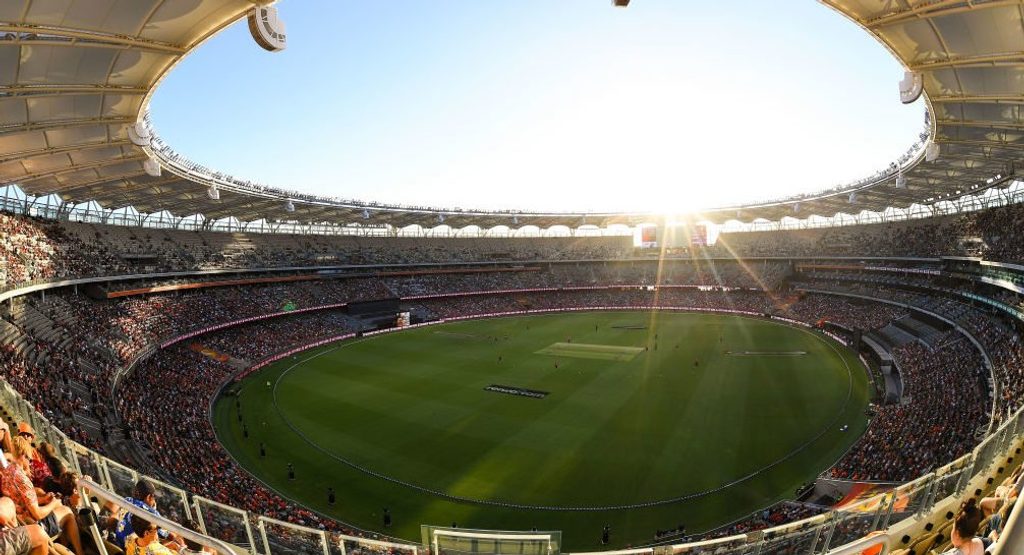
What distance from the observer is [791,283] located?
71.1 meters

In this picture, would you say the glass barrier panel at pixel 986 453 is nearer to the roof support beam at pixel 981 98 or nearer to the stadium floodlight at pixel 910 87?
the stadium floodlight at pixel 910 87

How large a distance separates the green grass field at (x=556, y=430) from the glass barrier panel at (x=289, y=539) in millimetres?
11659

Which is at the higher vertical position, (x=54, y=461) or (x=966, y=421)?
(x=54, y=461)

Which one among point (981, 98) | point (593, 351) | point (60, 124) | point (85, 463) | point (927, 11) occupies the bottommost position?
point (593, 351)

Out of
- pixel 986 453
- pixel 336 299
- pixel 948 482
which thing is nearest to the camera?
pixel 948 482

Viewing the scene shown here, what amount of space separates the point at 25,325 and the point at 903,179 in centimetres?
5989

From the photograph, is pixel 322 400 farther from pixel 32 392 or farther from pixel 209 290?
pixel 209 290

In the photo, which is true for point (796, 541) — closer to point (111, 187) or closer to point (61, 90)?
point (61, 90)

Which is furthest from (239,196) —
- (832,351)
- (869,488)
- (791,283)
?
(791,283)

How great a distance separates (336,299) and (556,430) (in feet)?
138

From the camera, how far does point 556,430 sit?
2711 cm

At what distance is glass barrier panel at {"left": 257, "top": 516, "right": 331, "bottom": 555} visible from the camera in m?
7.52

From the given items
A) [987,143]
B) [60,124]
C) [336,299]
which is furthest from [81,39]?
[336,299]

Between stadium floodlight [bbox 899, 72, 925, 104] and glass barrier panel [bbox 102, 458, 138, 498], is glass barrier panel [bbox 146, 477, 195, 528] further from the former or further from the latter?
stadium floodlight [bbox 899, 72, 925, 104]
